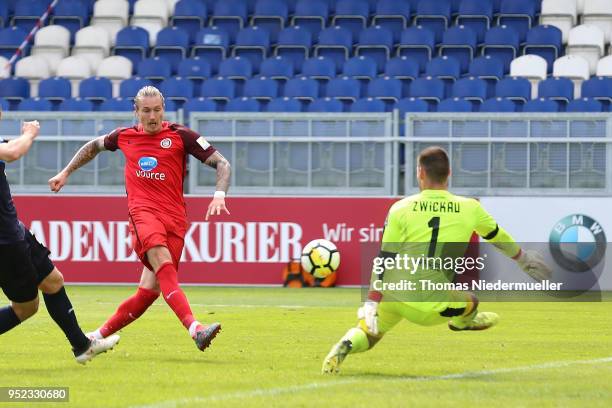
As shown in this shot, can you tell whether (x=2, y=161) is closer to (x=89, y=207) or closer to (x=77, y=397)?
(x=77, y=397)

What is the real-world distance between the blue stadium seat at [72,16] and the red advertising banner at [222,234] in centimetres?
785

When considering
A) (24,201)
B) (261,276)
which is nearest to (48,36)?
(24,201)

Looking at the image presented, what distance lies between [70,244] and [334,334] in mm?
8260

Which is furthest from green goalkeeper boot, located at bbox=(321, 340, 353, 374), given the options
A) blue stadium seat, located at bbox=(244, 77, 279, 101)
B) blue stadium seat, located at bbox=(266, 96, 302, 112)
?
blue stadium seat, located at bbox=(244, 77, 279, 101)

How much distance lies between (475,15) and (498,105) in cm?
371

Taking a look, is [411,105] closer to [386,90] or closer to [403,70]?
[386,90]

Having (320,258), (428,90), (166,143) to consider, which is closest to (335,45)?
(428,90)

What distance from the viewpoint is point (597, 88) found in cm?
2194

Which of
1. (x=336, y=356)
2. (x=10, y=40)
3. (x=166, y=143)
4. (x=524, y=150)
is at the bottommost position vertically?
(x=336, y=356)

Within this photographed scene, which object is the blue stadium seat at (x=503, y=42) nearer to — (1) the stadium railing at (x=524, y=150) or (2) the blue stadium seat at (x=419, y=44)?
(2) the blue stadium seat at (x=419, y=44)

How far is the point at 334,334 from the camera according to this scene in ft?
37.3

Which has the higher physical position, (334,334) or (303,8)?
(303,8)

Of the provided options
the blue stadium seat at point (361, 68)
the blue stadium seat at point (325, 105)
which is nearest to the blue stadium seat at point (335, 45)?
the blue stadium seat at point (361, 68)

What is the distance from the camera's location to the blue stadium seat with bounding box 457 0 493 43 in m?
24.2
